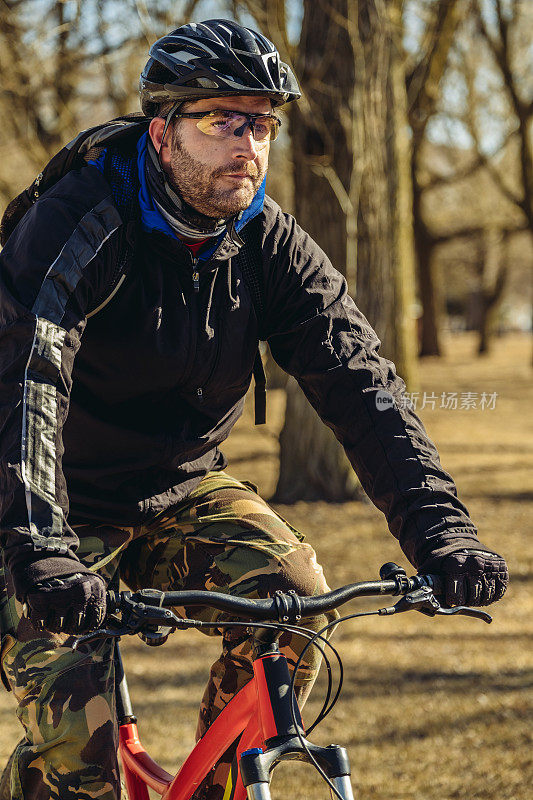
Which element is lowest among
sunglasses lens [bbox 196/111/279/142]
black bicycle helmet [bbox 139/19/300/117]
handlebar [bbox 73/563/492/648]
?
handlebar [bbox 73/563/492/648]

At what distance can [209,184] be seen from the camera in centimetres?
248

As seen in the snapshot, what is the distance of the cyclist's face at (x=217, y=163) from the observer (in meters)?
2.45

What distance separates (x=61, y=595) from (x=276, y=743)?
→ 52cm

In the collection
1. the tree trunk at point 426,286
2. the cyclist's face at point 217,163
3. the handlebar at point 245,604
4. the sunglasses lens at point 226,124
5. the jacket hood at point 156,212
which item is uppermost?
the sunglasses lens at point 226,124

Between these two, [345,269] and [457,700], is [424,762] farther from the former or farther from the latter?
[345,269]

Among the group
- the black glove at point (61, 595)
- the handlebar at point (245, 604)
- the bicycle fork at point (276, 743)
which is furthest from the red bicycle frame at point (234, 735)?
the black glove at point (61, 595)

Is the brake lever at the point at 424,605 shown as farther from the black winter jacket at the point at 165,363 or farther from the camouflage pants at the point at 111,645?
the camouflage pants at the point at 111,645

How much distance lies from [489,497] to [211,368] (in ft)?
24.6

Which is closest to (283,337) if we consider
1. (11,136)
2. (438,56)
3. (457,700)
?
(457,700)

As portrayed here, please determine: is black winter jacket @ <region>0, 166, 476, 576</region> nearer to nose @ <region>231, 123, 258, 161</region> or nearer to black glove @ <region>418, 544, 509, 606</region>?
black glove @ <region>418, 544, 509, 606</region>

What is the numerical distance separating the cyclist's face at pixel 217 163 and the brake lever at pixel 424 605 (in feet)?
3.50

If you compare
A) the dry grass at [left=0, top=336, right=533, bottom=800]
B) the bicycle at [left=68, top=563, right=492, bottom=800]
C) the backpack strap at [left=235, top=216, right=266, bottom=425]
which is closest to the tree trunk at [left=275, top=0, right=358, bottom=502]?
the dry grass at [left=0, top=336, right=533, bottom=800]

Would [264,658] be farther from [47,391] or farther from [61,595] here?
[47,391]

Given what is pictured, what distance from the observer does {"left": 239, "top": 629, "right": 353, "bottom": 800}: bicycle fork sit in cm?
186
